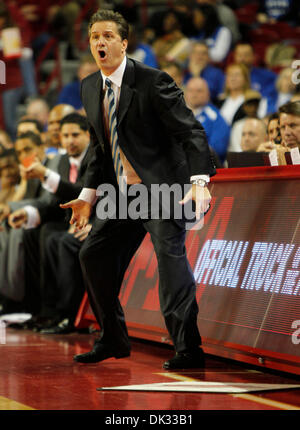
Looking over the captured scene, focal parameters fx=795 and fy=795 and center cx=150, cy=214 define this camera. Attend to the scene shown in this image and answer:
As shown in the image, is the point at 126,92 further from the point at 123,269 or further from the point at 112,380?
the point at 112,380

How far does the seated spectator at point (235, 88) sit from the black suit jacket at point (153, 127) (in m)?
4.26

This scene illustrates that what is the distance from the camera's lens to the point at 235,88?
8.98m

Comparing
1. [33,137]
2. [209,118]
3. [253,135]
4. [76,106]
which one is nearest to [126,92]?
[253,135]

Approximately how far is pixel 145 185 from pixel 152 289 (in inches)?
54.3

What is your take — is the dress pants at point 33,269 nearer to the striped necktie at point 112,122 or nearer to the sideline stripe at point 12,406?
the striped necktie at point 112,122

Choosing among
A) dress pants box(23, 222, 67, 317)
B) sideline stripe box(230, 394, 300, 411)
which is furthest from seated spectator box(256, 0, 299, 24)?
sideline stripe box(230, 394, 300, 411)

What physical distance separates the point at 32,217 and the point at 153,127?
264 cm

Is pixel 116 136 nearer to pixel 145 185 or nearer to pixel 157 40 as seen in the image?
pixel 145 185

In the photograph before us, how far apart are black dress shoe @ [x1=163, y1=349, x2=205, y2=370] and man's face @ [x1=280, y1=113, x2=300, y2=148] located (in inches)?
61.5

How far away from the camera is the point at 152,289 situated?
5.75m

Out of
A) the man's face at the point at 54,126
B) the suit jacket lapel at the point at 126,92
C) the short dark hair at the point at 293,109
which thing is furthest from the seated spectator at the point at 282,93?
the suit jacket lapel at the point at 126,92

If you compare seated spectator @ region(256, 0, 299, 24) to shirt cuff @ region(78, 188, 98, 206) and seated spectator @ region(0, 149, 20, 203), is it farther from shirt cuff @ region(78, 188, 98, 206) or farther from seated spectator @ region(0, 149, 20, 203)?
shirt cuff @ region(78, 188, 98, 206)

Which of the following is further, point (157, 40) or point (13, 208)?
point (157, 40)
